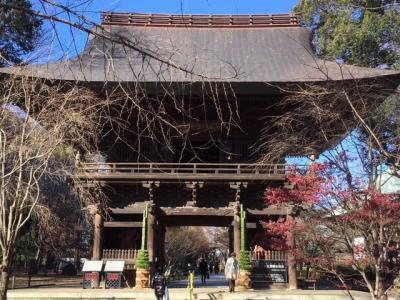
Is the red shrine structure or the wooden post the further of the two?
the wooden post

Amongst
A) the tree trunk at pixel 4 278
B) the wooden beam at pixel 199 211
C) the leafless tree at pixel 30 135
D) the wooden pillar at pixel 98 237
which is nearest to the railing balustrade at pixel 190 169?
the wooden beam at pixel 199 211

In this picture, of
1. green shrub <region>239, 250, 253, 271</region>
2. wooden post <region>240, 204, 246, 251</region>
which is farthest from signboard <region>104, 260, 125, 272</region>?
wooden post <region>240, 204, 246, 251</region>

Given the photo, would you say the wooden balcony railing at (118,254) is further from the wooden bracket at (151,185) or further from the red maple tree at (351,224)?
the red maple tree at (351,224)

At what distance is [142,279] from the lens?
15.8m

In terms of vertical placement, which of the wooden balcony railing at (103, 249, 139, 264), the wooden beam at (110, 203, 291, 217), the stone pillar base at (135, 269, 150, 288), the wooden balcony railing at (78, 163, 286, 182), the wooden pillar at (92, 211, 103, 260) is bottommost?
the stone pillar base at (135, 269, 150, 288)

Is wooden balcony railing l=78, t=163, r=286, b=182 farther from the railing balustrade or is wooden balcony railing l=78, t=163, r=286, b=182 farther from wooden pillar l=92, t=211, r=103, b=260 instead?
wooden pillar l=92, t=211, r=103, b=260

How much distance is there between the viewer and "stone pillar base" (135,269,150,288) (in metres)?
15.8

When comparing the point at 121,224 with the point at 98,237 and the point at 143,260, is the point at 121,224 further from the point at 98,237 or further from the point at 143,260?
the point at 143,260

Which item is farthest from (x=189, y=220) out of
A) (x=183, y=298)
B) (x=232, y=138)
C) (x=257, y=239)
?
(x=183, y=298)

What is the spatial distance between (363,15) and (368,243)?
12175mm

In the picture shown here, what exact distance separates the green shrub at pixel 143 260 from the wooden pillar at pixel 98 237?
168 cm

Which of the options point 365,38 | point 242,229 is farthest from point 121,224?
point 365,38

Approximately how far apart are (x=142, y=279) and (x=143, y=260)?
61 centimetres

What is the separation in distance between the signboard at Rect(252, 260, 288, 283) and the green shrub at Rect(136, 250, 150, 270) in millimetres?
3630
